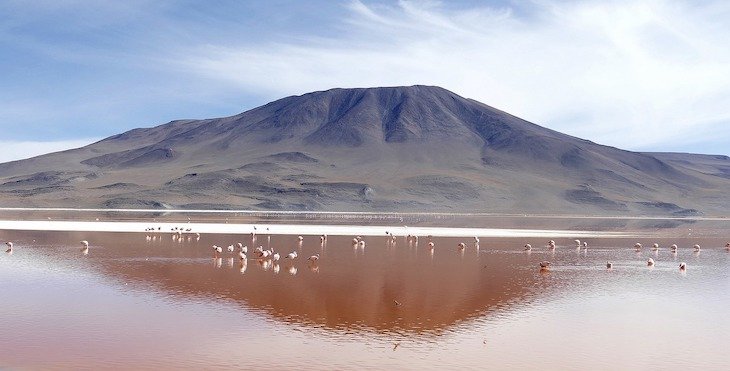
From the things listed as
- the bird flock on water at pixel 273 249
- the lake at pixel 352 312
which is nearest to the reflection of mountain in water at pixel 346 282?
the lake at pixel 352 312

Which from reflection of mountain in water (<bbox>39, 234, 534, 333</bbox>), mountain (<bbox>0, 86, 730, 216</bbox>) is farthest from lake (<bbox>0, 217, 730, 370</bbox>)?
mountain (<bbox>0, 86, 730, 216</bbox>)

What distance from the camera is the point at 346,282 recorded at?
27.0 meters

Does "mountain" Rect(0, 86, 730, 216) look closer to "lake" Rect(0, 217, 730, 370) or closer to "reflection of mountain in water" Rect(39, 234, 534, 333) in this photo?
"reflection of mountain in water" Rect(39, 234, 534, 333)

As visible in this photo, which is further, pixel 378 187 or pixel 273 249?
pixel 378 187

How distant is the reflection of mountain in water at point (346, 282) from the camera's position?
67.7 feet

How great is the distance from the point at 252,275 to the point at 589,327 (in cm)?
1353

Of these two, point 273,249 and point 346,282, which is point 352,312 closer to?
point 346,282

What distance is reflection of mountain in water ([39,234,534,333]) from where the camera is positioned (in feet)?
67.7

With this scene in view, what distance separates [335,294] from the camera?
24016mm

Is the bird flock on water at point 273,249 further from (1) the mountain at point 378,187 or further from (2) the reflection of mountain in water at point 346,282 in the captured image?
(1) the mountain at point 378,187

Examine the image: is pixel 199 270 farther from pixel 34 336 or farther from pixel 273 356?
pixel 273 356

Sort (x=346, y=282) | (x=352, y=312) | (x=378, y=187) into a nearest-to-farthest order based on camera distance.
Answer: (x=352, y=312)
(x=346, y=282)
(x=378, y=187)

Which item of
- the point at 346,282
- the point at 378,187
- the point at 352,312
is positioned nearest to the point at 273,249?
the point at 346,282

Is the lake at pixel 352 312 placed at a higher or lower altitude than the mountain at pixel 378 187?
lower
